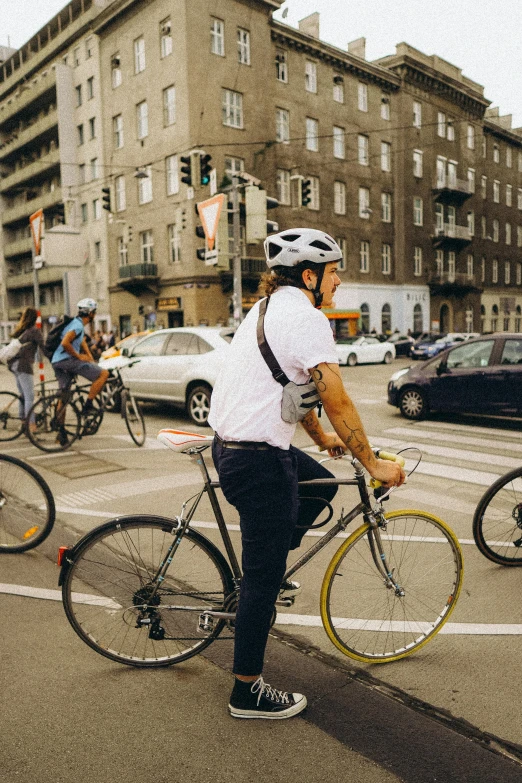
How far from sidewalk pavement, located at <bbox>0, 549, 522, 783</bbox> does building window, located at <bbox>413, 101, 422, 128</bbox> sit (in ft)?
150

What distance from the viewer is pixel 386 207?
4297 cm

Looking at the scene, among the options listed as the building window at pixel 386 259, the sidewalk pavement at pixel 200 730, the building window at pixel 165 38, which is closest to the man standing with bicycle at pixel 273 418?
the sidewalk pavement at pixel 200 730

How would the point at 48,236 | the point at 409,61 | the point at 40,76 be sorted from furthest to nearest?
the point at 40,76 < the point at 409,61 < the point at 48,236

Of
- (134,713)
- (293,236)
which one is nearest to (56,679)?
(134,713)

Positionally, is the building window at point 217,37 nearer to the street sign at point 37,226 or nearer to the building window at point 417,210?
the building window at point 417,210

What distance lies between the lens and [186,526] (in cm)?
285

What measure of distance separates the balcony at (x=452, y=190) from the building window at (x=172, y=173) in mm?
21067

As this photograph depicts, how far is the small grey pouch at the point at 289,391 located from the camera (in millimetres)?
2398

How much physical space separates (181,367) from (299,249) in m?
8.60

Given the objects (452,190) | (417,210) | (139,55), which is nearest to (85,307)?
(139,55)

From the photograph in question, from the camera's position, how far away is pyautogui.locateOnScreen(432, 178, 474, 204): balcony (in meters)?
45.8

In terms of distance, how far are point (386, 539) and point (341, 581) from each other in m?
0.28

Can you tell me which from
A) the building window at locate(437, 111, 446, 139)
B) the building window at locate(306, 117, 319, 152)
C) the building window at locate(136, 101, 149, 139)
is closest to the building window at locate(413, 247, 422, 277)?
the building window at locate(437, 111, 446, 139)

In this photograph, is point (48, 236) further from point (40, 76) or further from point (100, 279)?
point (40, 76)
